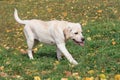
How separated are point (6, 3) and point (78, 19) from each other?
7863 millimetres

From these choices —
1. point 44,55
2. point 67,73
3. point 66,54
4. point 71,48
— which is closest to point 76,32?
point 66,54

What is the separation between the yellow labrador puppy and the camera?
8.85m

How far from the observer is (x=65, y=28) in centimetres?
898

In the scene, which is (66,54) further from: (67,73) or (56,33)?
(67,73)

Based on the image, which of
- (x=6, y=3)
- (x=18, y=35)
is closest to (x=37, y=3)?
(x=6, y=3)

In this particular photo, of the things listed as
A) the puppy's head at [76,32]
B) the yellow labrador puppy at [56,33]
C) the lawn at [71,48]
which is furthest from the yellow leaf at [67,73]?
the puppy's head at [76,32]

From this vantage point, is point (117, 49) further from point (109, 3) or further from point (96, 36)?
point (109, 3)

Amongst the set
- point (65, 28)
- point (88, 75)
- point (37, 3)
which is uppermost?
point (37, 3)

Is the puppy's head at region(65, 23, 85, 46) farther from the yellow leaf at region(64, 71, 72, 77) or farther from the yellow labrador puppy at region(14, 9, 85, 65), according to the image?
the yellow leaf at region(64, 71, 72, 77)

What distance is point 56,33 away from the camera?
30.3 ft

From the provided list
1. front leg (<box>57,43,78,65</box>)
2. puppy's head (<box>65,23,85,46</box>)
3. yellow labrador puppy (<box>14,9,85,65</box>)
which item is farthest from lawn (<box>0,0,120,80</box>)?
puppy's head (<box>65,23,85,46</box>)

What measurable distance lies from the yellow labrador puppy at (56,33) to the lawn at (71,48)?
0.93 ft

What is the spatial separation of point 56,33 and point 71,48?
63.2 inches

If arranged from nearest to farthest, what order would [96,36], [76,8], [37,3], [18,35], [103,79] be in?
[103,79], [96,36], [18,35], [76,8], [37,3]
